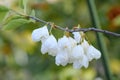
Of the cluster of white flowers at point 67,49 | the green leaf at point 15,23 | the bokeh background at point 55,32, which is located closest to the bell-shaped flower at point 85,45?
the cluster of white flowers at point 67,49

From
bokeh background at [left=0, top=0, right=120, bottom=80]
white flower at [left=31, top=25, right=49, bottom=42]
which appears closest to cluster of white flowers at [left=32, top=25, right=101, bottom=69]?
white flower at [left=31, top=25, right=49, bottom=42]

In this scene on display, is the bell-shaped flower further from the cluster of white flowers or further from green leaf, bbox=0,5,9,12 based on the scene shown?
green leaf, bbox=0,5,9,12

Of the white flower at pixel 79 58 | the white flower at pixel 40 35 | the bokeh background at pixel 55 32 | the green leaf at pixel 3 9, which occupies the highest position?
the bokeh background at pixel 55 32

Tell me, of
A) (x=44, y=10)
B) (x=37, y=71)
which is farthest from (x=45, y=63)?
(x=44, y=10)

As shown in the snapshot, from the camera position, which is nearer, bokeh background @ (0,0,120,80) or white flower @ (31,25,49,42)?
white flower @ (31,25,49,42)

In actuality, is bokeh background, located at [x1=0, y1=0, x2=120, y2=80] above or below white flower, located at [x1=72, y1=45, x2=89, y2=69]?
above

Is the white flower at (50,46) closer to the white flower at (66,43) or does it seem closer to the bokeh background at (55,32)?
the white flower at (66,43)

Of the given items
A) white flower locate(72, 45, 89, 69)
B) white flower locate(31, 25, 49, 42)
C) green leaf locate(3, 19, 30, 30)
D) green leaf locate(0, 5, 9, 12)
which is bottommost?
white flower locate(72, 45, 89, 69)

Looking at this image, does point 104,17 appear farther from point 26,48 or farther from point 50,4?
point 26,48

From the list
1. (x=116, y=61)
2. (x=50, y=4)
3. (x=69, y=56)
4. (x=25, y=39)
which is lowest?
(x=69, y=56)
